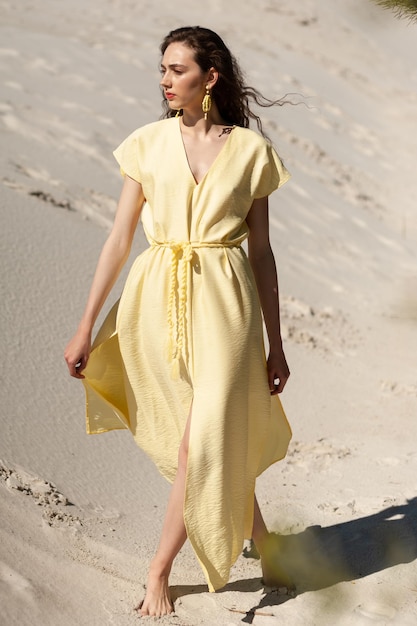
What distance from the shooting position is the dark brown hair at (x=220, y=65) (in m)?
2.55

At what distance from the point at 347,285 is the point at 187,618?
410 cm

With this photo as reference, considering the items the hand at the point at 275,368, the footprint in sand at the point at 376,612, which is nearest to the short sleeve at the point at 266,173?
the hand at the point at 275,368

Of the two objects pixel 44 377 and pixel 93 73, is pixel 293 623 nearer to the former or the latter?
pixel 44 377

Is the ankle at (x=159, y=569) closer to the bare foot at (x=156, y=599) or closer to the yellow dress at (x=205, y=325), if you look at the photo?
the bare foot at (x=156, y=599)

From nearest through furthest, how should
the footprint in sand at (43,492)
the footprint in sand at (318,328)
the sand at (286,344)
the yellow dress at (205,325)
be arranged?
1. the yellow dress at (205,325)
2. the sand at (286,344)
3. the footprint in sand at (43,492)
4. the footprint in sand at (318,328)

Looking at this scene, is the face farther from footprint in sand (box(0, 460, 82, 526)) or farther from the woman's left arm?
footprint in sand (box(0, 460, 82, 526))

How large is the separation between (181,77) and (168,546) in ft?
4.09

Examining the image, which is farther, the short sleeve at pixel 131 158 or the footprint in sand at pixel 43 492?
the footprint in sand at pixel 43 492

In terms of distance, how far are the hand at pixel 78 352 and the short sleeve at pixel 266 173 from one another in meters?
0.60

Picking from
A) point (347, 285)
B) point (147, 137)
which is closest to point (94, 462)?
point (147, 137)

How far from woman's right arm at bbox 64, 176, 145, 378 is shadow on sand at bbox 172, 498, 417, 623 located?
29.5 inches

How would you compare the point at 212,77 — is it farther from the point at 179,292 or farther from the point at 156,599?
the point at 156,599

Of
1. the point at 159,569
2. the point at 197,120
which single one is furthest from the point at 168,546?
the point at 197,120

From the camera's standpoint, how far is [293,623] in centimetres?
262
